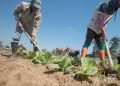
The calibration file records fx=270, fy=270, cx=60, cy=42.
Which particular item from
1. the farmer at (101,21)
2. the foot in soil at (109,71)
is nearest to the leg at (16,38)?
the farmer at (101,21)

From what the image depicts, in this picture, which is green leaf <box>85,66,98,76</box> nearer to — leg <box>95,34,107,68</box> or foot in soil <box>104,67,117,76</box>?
foot in soil <box>104,67,117,76</box>

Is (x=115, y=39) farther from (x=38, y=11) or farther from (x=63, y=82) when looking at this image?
(x=63, y=82)

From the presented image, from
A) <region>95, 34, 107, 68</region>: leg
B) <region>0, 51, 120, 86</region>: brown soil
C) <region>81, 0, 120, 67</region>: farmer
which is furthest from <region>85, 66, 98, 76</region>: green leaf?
<region>95, 34, 107, 68</region>: leg

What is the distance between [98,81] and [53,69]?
882 millimetres

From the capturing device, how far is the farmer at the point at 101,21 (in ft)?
18.5

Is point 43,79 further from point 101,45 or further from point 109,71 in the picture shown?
point 101,45

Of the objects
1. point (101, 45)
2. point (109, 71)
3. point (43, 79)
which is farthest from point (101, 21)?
point (43, 79)

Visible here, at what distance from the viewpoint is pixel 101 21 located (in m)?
5.75

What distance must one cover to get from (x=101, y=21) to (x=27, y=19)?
307cm

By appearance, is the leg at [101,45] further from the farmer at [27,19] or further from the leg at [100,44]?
the farmer at [27,19]

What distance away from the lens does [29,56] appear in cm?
666

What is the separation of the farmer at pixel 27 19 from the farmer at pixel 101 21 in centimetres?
208

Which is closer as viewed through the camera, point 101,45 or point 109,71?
point 109,71

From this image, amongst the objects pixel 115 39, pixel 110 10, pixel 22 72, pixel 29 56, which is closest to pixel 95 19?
pixel 110 10
